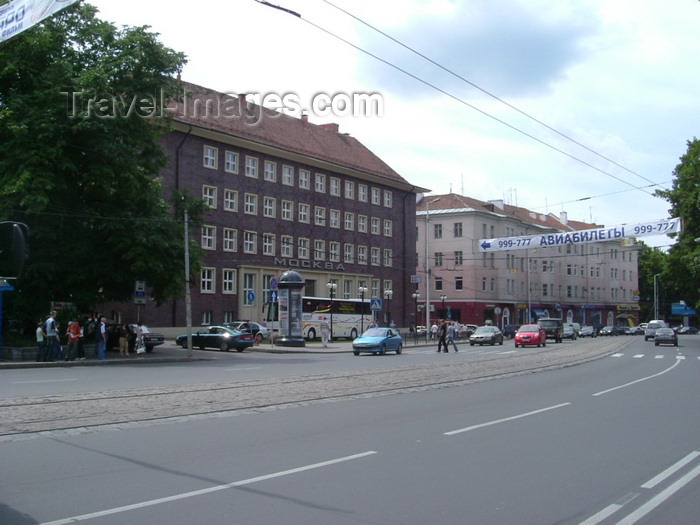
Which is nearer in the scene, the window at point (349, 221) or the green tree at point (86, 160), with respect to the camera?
the green tree at point (86, 160)

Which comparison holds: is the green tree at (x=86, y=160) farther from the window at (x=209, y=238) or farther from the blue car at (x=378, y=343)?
the window at (x=209, y=238)

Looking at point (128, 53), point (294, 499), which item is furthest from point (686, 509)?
point (128, 53)

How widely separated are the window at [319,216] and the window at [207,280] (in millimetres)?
12712

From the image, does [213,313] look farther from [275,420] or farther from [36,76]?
[275,420]

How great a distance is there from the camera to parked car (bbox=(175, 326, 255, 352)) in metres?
37.7

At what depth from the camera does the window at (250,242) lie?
5358 cm

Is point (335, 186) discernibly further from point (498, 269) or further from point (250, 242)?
point (498, 269)

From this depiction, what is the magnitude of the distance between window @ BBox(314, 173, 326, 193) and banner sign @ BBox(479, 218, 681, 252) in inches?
964

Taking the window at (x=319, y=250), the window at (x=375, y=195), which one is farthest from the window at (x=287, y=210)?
the window at (x=375, y=195)

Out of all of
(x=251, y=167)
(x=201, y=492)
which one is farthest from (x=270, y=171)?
(x=201, y=492)

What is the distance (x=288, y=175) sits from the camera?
58125 mm

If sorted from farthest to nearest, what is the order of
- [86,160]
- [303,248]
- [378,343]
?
[303,248] → [378,343] → [86,160]

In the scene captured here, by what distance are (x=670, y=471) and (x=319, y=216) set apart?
2120 inches

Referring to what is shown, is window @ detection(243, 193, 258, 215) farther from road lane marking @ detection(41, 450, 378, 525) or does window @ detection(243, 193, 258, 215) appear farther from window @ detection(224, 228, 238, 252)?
road lane marking @ detection(41, 450, 378, 525)
